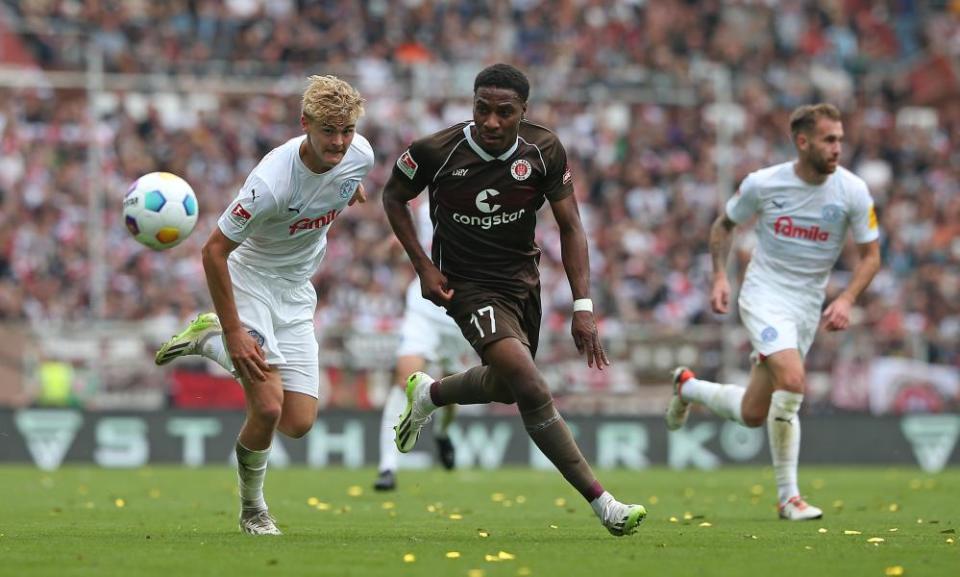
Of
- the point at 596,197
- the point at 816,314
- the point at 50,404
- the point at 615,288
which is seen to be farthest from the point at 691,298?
the point at 816,314

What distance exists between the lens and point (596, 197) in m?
25.9

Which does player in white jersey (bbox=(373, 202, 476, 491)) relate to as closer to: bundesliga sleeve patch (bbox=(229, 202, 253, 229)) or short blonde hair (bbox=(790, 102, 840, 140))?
short blonde hair (bbox=(790, 102, 840, 140))

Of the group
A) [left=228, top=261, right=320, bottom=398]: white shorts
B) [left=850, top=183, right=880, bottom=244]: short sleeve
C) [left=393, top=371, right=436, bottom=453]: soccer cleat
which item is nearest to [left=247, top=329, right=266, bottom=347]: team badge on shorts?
[left=228, top=261, right=320, bottom=398]: white shorts

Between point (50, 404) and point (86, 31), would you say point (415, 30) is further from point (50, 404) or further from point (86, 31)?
point (50, 404)

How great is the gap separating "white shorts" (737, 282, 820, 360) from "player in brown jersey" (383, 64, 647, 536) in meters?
2.59

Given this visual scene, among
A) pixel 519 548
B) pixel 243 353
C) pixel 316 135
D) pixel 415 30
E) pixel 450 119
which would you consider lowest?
pixel 519 548

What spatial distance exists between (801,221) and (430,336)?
4.32 meters

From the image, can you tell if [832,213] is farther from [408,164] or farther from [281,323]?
[281,323]

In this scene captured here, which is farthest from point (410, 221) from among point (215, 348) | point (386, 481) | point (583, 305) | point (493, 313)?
point (386, 481)

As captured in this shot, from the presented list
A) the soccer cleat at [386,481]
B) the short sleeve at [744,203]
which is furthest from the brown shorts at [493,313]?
the soccer cleat at [386,481]

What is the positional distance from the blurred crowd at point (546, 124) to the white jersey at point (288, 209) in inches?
438

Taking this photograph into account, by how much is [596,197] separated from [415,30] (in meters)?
4.98

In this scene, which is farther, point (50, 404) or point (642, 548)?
point (50, 404)

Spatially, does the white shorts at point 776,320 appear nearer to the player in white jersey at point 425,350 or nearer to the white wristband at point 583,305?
the white wristband at point 583,305
